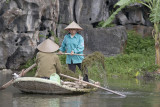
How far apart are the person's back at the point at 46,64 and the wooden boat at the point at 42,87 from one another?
33 cm

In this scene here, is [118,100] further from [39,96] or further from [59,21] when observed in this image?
[59,21]

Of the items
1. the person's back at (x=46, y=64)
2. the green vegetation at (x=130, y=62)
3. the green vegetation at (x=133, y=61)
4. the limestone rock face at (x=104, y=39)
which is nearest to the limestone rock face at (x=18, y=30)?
the green vegetation at (x=130, y=62)

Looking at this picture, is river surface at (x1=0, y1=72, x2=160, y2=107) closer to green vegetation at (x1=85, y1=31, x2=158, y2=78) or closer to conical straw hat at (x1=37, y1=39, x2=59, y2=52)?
conical straw hat at (x1=37, y1=39, x2=59, y2=52)

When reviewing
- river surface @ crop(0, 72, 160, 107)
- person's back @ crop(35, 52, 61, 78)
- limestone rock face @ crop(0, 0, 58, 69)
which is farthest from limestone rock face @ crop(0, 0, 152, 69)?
person's back @ crop(35, 52, 61, 78)

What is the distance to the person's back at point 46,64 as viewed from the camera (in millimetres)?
9281

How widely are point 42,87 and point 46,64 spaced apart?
1.79 ft

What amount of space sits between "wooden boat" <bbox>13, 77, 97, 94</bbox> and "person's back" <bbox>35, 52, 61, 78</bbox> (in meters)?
0.33

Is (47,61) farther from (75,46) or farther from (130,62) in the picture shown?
(130,62)

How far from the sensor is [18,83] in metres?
9.34

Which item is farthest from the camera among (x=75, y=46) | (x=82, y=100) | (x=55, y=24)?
(x=55, y=24)

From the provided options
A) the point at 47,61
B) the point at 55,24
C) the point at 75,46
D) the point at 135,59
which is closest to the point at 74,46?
the point at 75,46

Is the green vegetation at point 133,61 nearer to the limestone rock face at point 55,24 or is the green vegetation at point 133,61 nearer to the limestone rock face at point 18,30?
the limestone rock face at point 55,24

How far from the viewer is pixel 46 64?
9.27 meters

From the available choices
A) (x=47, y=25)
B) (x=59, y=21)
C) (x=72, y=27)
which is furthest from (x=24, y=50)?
(x=72, y=27)
